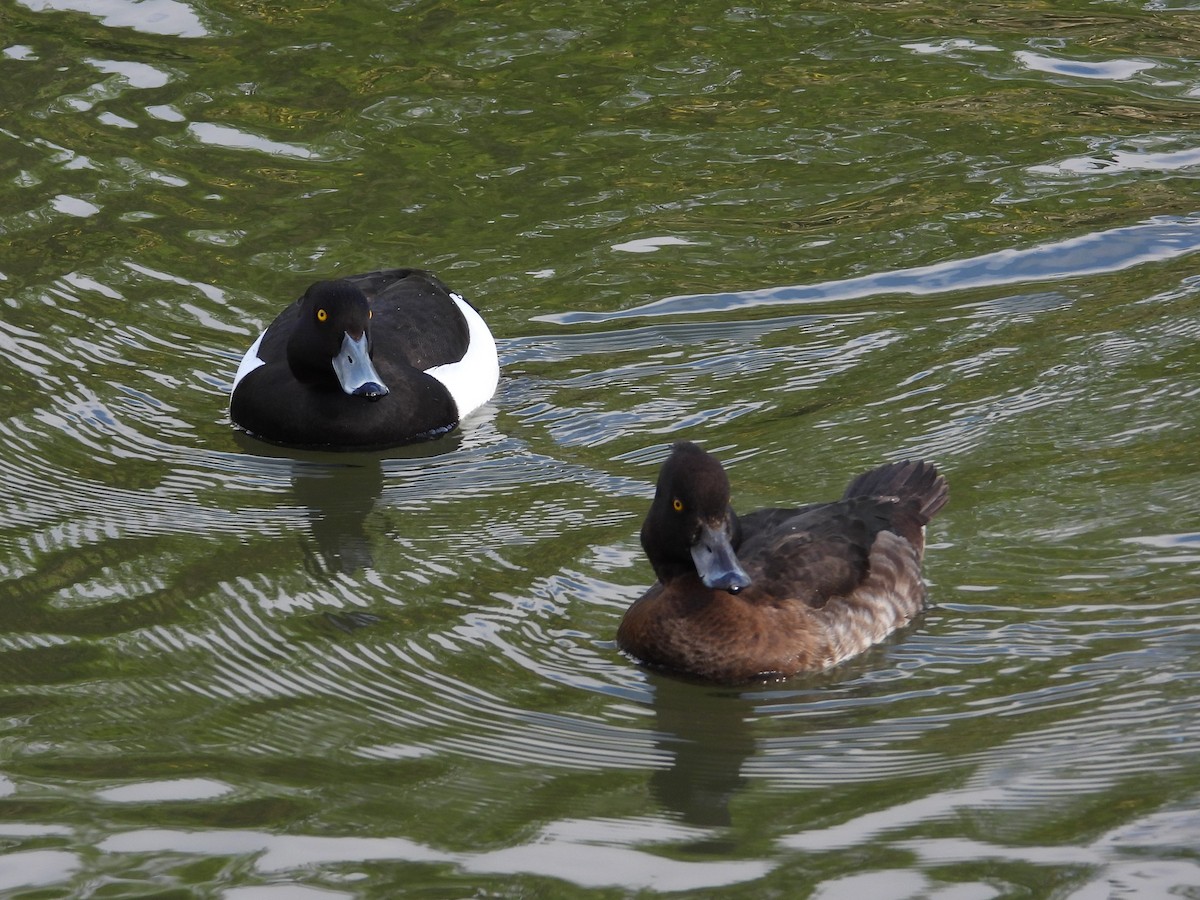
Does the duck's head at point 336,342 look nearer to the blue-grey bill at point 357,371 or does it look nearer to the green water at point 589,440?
the blue-grey bill at point 357,371

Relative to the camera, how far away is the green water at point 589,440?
6.45 meters

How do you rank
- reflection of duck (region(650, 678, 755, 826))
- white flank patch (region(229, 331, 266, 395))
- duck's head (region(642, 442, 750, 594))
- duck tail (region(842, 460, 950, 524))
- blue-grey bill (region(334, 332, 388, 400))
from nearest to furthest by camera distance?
reflection of duck (region(650, 678, 755, 826)), duck's head (region(642, 442, 750, 594)), duck tail (region(842, 460, 950, 524)), blue-grey bill (region(334, 332, 388, 400)), white flank patch (region(229, 331, 266, 395))

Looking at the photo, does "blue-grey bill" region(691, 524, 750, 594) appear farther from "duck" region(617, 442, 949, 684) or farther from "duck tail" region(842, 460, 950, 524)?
"duck tail" region(842, 460, 950, 524)

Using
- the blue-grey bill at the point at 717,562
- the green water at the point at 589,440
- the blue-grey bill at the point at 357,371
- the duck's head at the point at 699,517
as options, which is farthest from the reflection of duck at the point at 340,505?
the blue-grey bill at the point at 717,562

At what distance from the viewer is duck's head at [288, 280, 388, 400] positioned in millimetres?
10422

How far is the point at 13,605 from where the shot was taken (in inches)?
324

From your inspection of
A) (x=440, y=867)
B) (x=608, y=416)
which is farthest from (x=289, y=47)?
(x=440, y=867)

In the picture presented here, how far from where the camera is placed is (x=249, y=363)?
430 inches

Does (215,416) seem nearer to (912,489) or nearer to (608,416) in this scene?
(608,416)

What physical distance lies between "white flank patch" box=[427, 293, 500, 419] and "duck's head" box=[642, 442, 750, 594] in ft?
11.3

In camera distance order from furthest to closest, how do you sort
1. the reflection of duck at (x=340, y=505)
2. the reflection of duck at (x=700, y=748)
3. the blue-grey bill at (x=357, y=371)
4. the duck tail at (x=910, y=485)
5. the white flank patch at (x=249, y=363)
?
the white flank patch at (x=249, y=363), the blue-grey bill at (x=357, y=371), the reflection of duck at (x=340, y=505), the duck tail at (x=910, y=485), the reflection of duck at (x=700, y=748)

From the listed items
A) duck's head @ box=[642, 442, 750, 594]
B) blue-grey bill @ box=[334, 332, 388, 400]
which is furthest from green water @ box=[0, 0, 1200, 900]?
duck's head @ box=[642, 442, 750, 594]

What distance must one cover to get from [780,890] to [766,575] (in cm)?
204

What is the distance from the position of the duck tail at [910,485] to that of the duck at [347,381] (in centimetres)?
287
